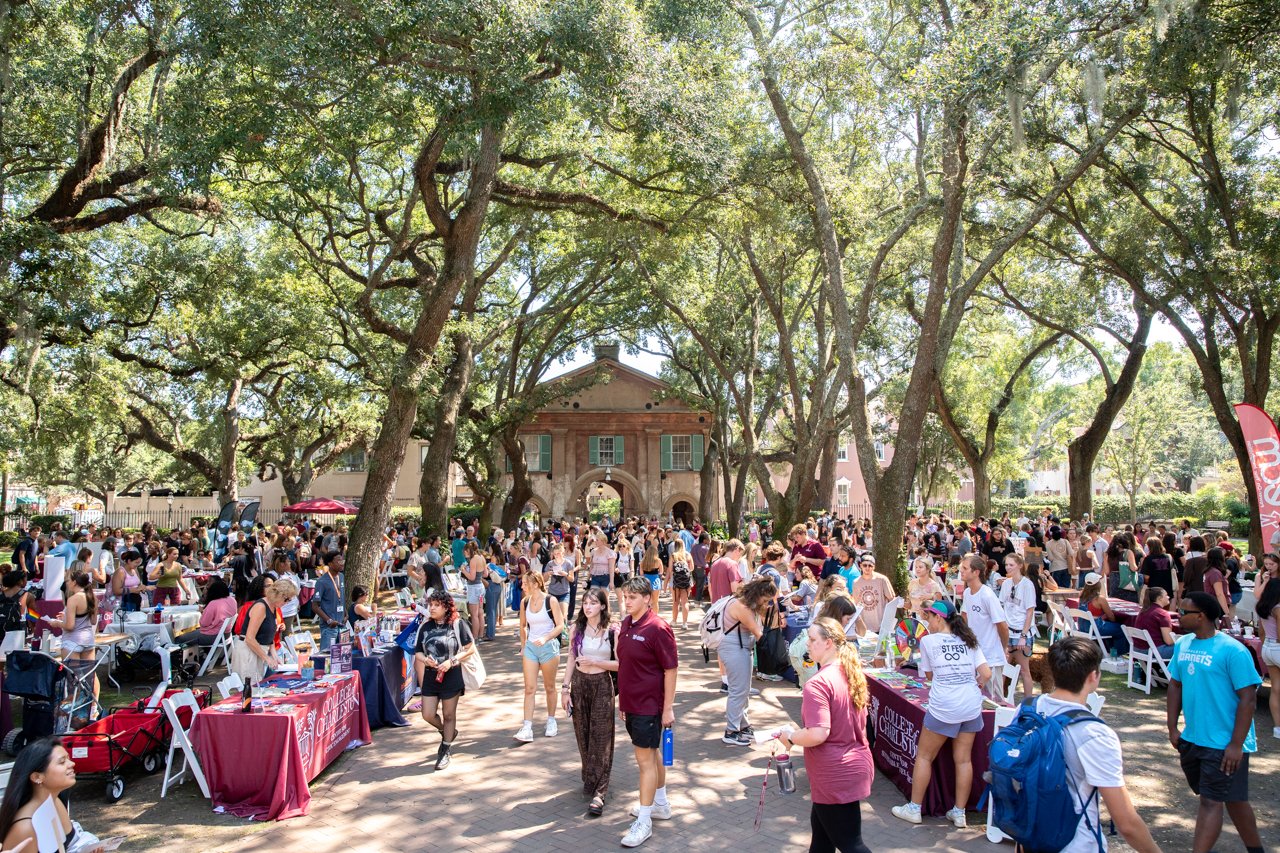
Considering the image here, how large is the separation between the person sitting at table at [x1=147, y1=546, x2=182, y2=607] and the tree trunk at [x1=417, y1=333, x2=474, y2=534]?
5092 millimetres

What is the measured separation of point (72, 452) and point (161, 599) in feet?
118

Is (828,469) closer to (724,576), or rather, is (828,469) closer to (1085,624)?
(1085,624)

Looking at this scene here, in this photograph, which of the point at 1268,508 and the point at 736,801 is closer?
the point at 736,801

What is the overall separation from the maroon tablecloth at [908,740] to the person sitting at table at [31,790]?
4.86 meters

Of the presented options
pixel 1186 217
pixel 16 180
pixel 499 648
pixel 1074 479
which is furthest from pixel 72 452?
pixel 1186 217

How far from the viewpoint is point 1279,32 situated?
1068 centimetres

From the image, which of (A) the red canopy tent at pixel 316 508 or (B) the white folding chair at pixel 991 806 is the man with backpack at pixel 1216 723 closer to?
(B) the white folding chair at pixel 991 806

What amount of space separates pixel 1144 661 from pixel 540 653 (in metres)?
6.87

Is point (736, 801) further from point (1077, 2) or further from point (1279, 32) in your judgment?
point (1279, 32)

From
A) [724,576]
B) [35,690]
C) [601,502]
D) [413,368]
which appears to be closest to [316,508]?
[601,502]

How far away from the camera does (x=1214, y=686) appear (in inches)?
184

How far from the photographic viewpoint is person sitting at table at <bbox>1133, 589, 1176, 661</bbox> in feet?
30.5

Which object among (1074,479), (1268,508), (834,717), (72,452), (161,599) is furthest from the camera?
(72,452)

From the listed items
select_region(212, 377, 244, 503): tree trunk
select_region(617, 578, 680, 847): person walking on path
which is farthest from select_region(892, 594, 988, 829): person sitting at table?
select_region(212, 377, 244, 503): tree trunk
